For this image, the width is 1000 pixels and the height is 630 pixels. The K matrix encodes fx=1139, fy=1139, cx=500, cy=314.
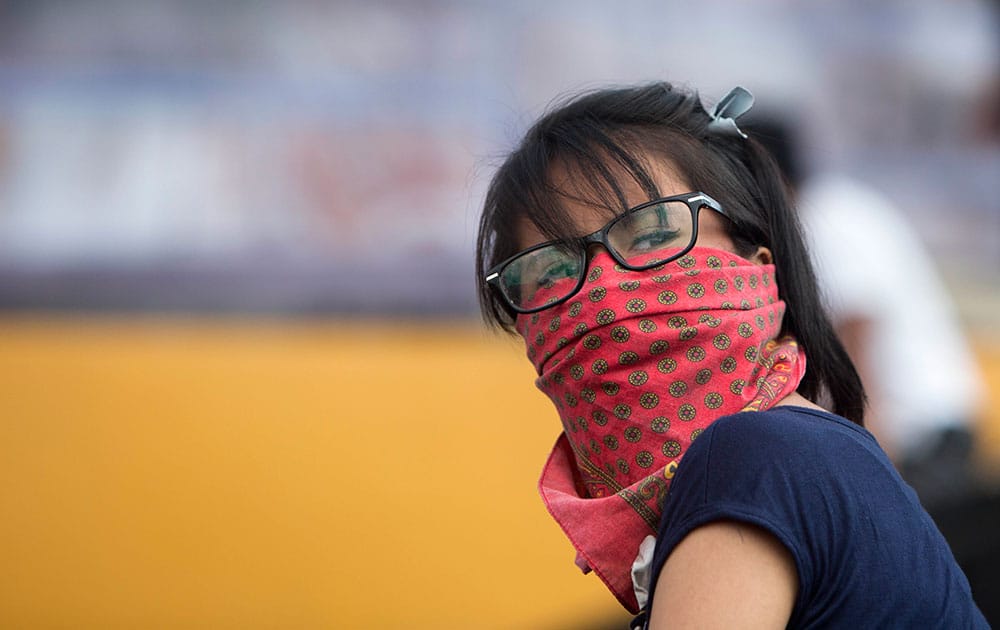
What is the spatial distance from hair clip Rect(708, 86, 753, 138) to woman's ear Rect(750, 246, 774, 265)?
0.18m

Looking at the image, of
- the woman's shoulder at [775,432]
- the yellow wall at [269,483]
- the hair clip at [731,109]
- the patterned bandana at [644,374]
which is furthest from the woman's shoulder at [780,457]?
the yellow wall at [269,483]

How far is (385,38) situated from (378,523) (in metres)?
1.82

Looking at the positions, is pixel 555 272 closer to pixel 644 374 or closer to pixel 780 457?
pixel 644 374

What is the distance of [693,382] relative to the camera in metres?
1.42

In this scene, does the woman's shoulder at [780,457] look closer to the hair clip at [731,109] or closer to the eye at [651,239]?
the eye at [651,239]

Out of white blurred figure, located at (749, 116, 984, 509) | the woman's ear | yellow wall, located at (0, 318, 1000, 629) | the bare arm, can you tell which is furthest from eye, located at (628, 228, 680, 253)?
yellow wall, located at (0, 318, 1000, 629)

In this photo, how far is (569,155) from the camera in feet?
5.18

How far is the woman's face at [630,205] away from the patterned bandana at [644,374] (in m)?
0.04

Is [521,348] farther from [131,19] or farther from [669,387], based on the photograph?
[669,387]

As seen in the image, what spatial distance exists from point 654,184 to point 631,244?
0.09 meters

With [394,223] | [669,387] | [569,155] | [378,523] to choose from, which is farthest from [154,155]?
[669,387]

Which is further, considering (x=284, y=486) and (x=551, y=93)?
(x=551, y=93)

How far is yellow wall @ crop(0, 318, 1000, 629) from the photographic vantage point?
12.2 feet

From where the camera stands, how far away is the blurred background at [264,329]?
379 cm
